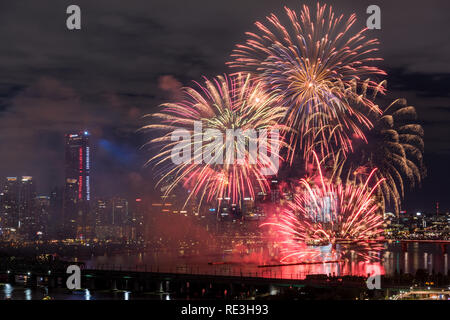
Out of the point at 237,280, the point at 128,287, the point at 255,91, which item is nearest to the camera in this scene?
the point at 255,91

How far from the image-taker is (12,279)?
90.9m

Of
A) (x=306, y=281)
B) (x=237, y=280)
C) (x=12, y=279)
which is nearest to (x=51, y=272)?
(x=12, y=279)
